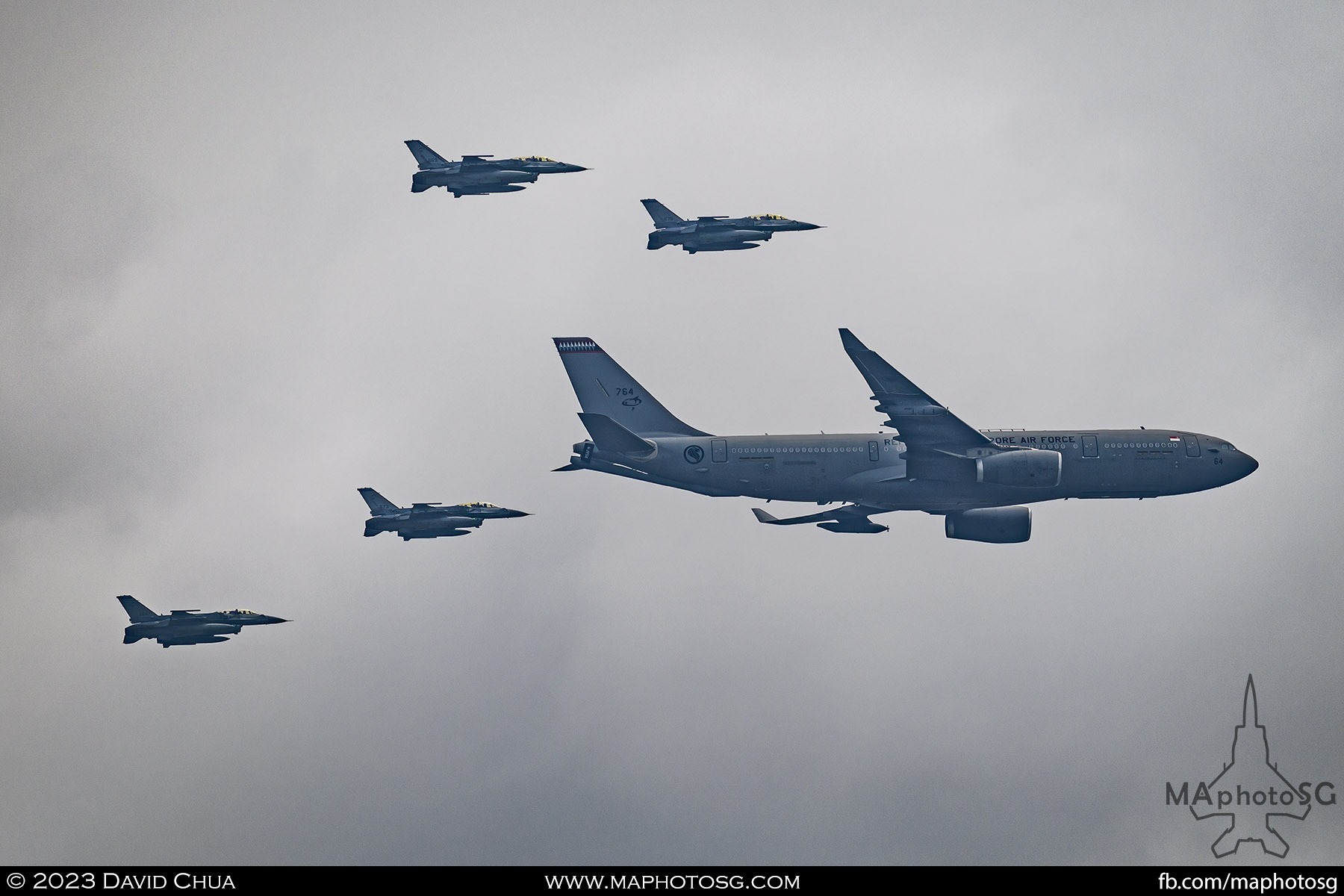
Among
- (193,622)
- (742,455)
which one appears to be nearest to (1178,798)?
(742,455)

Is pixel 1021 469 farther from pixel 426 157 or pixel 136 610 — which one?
pixel 136 610

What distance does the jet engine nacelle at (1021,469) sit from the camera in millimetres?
99875

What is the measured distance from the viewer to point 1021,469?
328 feet

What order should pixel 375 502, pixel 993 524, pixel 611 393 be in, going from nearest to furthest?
pixel 993 524 → pixel 611 393 → pixel 375 502

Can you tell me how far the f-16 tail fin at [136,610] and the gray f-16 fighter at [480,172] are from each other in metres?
36.4

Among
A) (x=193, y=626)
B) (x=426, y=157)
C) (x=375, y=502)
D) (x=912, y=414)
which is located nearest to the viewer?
(x=912, y=414)

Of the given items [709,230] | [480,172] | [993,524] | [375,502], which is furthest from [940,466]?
[375,502]

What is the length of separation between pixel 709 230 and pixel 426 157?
668 inches

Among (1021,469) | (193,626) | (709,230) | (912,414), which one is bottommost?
(193,626)

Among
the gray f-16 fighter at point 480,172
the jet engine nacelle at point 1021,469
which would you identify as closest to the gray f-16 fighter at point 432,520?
the gray f-16 fighter at point 480,172

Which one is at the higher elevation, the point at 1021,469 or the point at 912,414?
the point at 912,414
